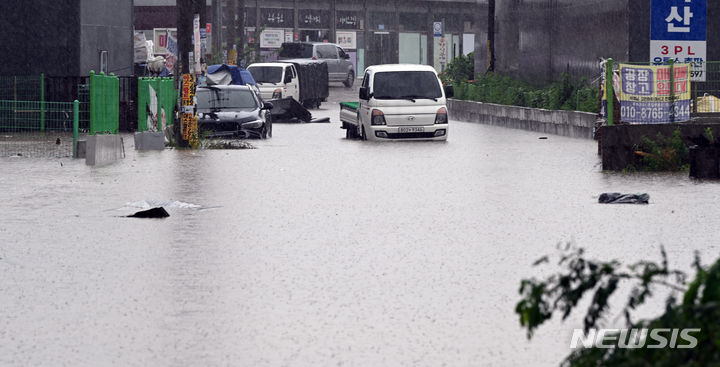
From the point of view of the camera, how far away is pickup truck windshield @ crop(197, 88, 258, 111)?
101 feet

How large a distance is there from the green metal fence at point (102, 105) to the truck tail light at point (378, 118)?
631 cm

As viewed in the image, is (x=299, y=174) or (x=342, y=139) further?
(x=342, y=139)

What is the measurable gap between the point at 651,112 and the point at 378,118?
29.4 feet

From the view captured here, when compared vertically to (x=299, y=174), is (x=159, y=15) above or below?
above

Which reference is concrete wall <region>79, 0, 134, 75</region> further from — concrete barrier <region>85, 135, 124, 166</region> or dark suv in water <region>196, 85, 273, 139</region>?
concrete barrier <region>85, 135, 124, 166</region>

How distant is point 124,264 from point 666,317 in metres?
7.09

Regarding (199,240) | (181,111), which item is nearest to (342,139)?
(181,111)

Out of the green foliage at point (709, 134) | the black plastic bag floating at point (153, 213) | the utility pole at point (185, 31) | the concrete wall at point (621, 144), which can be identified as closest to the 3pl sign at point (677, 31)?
the green foliage at point (709, 134)

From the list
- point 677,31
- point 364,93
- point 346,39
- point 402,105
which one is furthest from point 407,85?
point 346,39

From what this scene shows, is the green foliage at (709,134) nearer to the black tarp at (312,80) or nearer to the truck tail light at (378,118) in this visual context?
the truck tail light at (378,118)

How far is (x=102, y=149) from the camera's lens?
23.1 m

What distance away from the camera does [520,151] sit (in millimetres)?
26859

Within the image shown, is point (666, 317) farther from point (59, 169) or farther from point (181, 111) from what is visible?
point (181, 111)

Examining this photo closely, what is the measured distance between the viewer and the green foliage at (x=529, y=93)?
3391 cm
